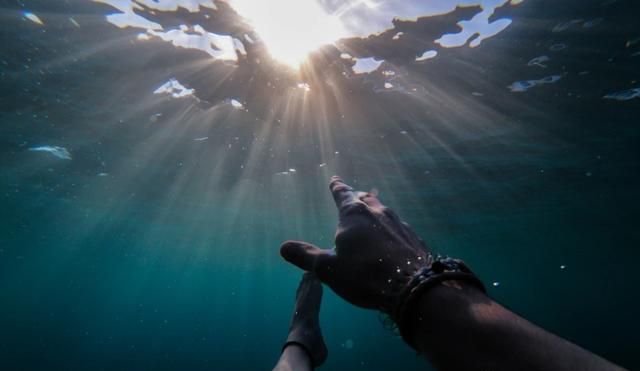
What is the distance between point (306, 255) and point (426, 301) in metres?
0.84

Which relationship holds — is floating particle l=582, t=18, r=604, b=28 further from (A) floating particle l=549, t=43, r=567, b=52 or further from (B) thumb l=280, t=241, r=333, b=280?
(B) thumb l=280, t=241, r=333, b=280

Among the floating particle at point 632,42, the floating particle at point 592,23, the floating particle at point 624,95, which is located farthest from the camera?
the floating particle at point 624,95

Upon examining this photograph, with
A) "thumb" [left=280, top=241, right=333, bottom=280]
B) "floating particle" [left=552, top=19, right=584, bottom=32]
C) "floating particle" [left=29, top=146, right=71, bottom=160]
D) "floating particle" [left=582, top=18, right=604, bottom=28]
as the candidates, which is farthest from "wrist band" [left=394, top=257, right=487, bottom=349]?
"floating particle" [left=29, top=146, right=71, bottom=160]

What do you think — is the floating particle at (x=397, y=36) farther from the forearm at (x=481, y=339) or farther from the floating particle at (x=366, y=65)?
the forearm at (x=481, y=339)

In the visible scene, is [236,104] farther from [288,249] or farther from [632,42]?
[632,42]

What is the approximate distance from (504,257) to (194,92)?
47559 millimetres

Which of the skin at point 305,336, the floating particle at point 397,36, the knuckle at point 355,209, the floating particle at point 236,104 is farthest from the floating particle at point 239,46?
the knuckle at point 355,209

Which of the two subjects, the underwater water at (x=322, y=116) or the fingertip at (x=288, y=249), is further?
the underwater water at (x=322, y=116)

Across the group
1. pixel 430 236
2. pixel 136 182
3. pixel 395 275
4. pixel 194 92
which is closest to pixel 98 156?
pixel 136 182

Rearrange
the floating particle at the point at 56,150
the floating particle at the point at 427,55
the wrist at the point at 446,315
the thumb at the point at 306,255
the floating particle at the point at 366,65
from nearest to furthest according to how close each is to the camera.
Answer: the wrist at the point at 446,315 < the thumb at the point at 306,255 < the floating particle at the point at 427,55 < the floating particle at the point at 366,65 < the floating particle at the point at 56,150

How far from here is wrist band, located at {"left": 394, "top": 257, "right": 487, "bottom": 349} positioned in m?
1.67

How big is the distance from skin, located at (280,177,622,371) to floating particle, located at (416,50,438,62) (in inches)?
355

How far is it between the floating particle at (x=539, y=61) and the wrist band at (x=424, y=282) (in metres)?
11.2

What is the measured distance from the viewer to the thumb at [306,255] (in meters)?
2.09
